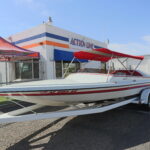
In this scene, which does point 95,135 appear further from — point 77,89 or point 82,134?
point 77,89

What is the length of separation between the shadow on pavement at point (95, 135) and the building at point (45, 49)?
6.85 m

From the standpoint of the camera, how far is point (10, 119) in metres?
3.22

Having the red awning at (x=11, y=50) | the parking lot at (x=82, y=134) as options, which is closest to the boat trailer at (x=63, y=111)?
the parking lot at (x=82, y=134)

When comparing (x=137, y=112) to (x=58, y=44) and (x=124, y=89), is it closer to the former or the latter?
(x=124, y=89)

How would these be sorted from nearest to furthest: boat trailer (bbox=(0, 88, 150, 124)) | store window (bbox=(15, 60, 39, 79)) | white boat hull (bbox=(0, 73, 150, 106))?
boat trailer (bbox=(0, 88, 150, 124)) < white boat hull (bbox=(0, 73, 150, 106)) < store window (bbox=(15, 60, 39, 79))

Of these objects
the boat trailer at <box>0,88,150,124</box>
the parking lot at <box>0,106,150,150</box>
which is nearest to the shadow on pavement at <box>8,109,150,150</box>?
the parking lot at <box>0,106,150,150</box>

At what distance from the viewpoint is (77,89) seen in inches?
158

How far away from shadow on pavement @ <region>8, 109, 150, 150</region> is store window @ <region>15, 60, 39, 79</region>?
821 cm

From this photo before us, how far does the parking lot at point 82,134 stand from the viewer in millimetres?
3400

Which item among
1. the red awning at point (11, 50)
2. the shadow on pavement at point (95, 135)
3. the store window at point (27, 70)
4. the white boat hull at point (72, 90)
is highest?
the red awning at point (11, 50)

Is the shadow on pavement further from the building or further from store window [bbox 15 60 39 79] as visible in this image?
store window [bbox 15 60 39 79]

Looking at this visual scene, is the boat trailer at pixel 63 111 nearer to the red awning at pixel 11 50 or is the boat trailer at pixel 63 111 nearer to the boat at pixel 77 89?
the boat at pixel 77 89

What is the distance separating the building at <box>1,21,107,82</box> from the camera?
40.1 ft

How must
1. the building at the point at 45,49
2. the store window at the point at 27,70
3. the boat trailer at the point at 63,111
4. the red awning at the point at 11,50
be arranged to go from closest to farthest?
the boat trailer at the point at 63,111 < the red awning at the point at 11,50 < the building at the point at 45,49 < the store window at the point at 27,70
